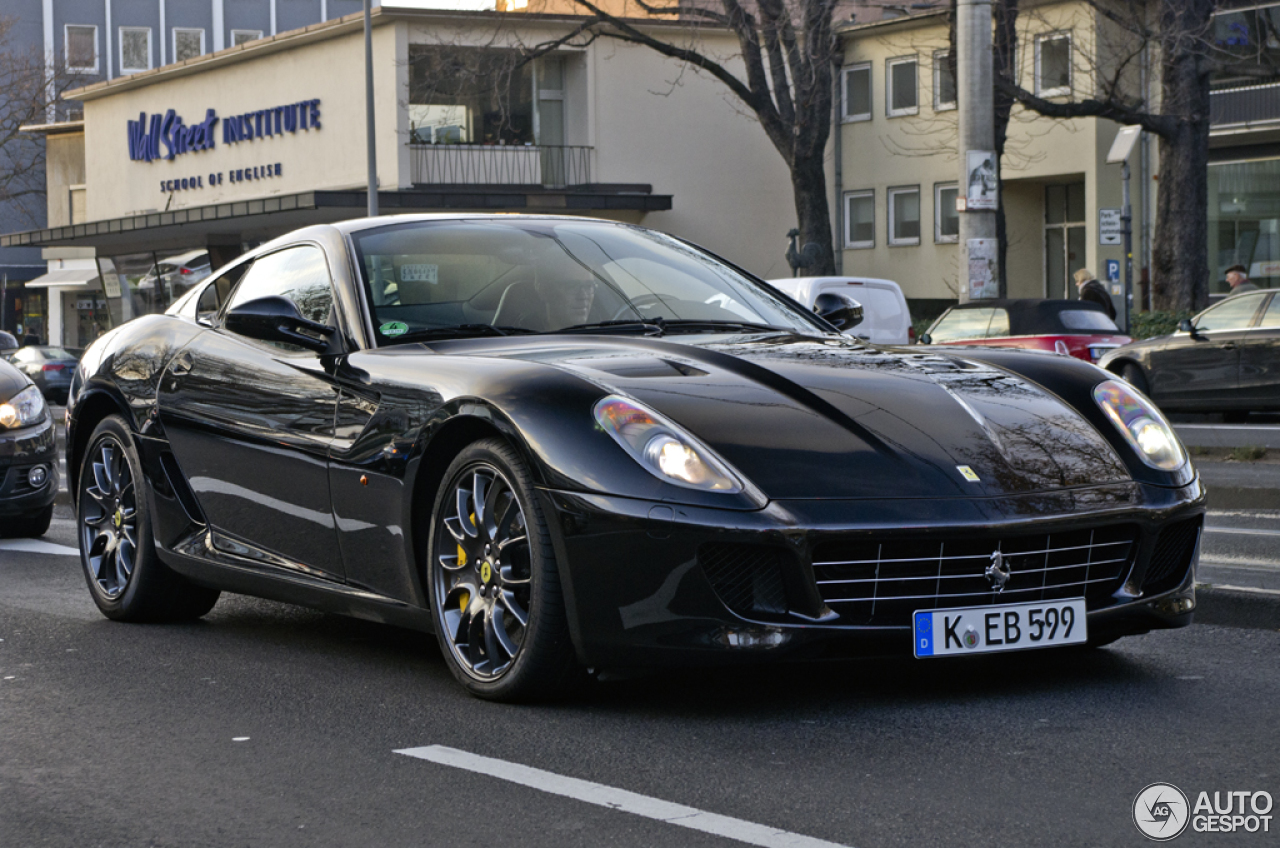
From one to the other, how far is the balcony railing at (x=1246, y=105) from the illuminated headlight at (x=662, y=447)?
3288 cm

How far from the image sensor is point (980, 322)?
66.0 feet

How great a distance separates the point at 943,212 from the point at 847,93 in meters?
4.07

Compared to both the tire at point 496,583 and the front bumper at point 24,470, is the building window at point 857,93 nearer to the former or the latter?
the front bumper at point 24,470

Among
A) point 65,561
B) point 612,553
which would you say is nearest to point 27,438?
point 65,561

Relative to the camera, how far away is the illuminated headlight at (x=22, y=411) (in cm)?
965

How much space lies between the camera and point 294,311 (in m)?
5.49

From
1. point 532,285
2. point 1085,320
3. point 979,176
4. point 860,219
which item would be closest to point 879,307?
point 1085,320

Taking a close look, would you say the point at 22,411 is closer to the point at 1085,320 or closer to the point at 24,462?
the point at 24,462

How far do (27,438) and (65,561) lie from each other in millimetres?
1325

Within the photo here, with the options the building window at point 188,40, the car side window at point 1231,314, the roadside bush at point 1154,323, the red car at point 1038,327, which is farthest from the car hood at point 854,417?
the building window at point 188,40

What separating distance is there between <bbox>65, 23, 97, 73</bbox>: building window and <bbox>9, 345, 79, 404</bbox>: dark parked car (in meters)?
31.2

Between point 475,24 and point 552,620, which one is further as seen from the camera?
point 475,24

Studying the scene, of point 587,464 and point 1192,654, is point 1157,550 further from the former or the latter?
point 587,464

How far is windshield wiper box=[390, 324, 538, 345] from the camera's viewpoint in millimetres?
5426
